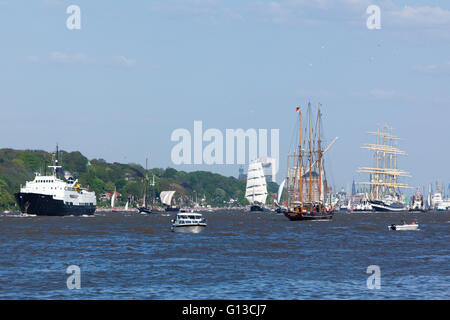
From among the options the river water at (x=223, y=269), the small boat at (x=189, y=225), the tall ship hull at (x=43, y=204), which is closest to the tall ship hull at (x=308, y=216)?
the small boat at (x=189, y=225)

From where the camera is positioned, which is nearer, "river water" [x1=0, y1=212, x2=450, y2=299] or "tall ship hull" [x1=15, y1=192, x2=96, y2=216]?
"river water" [x1=0, y1=212, x2=450, y2=299]

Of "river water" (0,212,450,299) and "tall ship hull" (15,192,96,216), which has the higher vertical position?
"tall ship hull" (15,192,96,216)

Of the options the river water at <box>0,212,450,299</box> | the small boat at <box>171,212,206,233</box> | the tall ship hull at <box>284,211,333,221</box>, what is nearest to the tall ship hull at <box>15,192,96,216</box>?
the tall ship hull at <box>284,211,333,221</box>

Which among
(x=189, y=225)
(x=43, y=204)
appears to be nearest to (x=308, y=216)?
(x=189, y=225)

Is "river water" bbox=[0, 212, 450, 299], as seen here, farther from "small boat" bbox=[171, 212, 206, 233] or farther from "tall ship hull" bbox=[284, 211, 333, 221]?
"tall ship hull" bbox=[284, 211, 333, 221]

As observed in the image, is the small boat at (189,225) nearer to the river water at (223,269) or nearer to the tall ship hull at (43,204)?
the river water at (223,269)

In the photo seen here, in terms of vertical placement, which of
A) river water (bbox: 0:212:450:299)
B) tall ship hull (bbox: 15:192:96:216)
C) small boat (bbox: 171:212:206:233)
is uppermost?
tall ship hull (bbox: 15:192:96:216)

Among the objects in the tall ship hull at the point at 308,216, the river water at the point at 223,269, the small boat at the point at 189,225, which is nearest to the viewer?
the river water at the point at 223,269

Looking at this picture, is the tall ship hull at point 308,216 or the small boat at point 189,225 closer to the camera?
the small boat at point 189,225

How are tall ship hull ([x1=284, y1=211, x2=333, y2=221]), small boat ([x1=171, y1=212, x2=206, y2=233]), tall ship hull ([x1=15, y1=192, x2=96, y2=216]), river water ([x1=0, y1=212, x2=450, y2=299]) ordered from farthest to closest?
tall ship hull ([x1=15, y1=192, x2=96, y2=216]), tall ship hull ([x1=284, y1=211, x2=333, y2=221]), small boat ([x1=171, y1=212, x2=206, y2=233]), river water ([x1=0, y1=212, x2=450, y2=299])

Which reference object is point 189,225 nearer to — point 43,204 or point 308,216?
point 308,216
